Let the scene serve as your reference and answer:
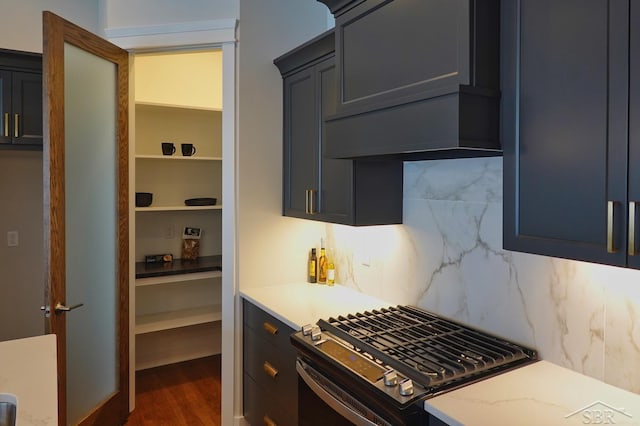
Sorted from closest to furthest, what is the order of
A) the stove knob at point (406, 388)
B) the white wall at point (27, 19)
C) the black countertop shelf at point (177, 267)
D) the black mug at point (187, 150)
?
the stove knob at point (406, 388) < the white wall at point (27, 19) < the black countertop shelf at point (177, 267) < the black mug at point (187, 150)

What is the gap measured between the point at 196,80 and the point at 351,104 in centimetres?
234

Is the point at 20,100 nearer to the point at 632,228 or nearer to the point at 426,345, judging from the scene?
the point at 426,345

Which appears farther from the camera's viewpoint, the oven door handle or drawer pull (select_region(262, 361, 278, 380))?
drawer pull (select_region(262, 361, 278, 380))

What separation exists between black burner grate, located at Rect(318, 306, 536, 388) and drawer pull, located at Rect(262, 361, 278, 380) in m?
0.47

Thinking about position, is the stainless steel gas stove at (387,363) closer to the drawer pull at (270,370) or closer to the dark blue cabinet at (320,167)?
the drawer pull at (270,370)

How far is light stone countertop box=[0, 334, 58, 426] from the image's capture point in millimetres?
1109

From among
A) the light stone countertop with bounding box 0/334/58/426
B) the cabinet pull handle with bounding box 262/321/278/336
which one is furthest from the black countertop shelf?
the light stone countertop with bounding box 0/334/58/426

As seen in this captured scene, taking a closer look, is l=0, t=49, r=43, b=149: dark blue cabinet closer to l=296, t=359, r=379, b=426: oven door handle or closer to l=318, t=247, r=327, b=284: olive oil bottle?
l=318, t=247, r=327, b=284: olive oil bottle

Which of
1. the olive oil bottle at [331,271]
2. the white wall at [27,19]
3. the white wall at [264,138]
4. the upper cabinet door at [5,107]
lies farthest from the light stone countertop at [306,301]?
the white wall at [27,19]

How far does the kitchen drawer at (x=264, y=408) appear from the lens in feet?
6.93

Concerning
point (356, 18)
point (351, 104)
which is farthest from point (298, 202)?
point (356, 18)

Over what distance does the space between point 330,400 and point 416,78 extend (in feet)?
3.91

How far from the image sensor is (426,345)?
1.65m

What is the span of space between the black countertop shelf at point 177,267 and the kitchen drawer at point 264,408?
3.67ft
